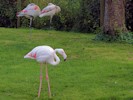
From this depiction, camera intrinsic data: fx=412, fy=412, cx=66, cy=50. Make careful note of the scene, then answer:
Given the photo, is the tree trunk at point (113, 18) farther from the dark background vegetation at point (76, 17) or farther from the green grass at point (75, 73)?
the dark background vegetation at point (76, 17)

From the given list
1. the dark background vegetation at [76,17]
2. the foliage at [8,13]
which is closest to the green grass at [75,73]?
the dark background vegetation at [76,17]

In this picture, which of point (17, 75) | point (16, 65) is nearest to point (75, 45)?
point (16, 65)

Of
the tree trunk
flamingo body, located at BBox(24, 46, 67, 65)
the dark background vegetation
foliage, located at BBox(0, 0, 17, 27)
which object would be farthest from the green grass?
foliage, located at BBox(0, 0, 17, 27)

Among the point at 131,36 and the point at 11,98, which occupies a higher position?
the point at 131,36

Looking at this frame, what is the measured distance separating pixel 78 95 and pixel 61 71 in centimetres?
188

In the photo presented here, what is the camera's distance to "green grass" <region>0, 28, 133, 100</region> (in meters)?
7.19

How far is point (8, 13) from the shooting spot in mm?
20250

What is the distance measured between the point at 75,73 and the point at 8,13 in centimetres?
1211

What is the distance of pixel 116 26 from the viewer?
1347 centimetres

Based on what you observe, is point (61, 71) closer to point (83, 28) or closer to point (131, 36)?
point (131, 36)

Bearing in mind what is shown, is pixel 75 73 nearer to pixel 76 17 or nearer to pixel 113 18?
pixel 113 18

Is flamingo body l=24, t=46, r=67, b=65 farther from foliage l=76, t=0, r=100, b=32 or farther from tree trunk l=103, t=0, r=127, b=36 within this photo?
foliage l=76, t=0, r=100, b=32

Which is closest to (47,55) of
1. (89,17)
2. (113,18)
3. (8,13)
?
(113,18)

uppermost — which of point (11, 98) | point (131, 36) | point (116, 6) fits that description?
point (116, 6)
